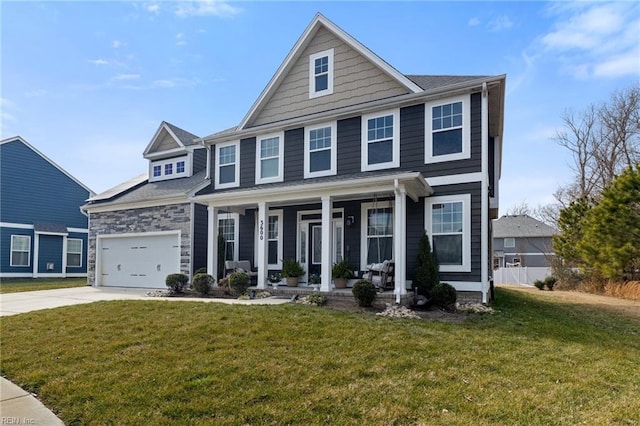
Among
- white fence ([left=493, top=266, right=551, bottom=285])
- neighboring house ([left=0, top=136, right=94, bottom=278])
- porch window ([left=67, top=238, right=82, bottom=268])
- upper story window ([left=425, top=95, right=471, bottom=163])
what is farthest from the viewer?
white fence ([left=493, top=266, right=551, bottom=285])

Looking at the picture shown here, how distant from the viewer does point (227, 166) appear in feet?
46.6

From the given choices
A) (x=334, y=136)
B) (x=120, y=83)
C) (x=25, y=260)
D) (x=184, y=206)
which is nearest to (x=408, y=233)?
(x=334, y=136)

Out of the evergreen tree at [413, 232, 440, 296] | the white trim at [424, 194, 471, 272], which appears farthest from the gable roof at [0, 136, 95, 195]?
the white trim at [424, 194, 471, 272]

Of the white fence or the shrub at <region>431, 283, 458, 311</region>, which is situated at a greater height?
the shrub at <region>431, 283, 458, 311</region>

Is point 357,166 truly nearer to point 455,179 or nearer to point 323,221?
point 323,221

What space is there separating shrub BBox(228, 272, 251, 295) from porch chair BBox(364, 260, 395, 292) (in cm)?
323

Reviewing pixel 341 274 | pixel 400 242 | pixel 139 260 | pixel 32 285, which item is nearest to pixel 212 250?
pixel 341 274

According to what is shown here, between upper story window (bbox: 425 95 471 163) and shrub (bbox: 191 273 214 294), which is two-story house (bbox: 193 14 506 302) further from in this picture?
shrub (bbox: 191 273 214 294)

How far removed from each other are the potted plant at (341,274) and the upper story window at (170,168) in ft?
28.6

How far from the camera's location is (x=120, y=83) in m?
11.8

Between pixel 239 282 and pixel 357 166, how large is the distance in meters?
4.61

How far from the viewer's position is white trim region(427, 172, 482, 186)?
9945mm

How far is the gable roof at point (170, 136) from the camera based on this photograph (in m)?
16.7

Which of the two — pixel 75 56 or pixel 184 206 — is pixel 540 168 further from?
pixel 75 56
